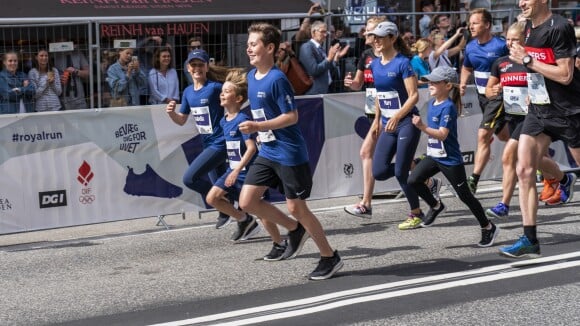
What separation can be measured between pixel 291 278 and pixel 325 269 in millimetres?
271

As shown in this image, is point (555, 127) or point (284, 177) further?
point (555, 127)

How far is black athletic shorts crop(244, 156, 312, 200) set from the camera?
24.4ft

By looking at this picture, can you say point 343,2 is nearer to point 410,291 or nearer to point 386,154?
point 386,154

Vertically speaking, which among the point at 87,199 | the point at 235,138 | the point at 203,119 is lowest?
the point at 87,199

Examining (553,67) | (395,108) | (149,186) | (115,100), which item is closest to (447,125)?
→ (395,108)

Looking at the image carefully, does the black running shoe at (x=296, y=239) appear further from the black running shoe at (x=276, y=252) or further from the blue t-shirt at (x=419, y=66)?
the blue t-shirt at (x=419, y=66)

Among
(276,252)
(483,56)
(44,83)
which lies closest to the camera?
(276,252)

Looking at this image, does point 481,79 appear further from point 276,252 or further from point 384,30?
point 276,252

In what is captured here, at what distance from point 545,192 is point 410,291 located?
410 cm

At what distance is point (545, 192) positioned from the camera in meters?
10.7

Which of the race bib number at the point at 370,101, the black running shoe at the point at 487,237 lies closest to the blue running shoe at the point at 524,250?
the black running shoe at the point at 487,237

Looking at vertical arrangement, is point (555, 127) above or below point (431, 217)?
above

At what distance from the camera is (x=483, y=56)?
10.9 meters

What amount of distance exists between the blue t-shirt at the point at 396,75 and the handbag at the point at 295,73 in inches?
103
